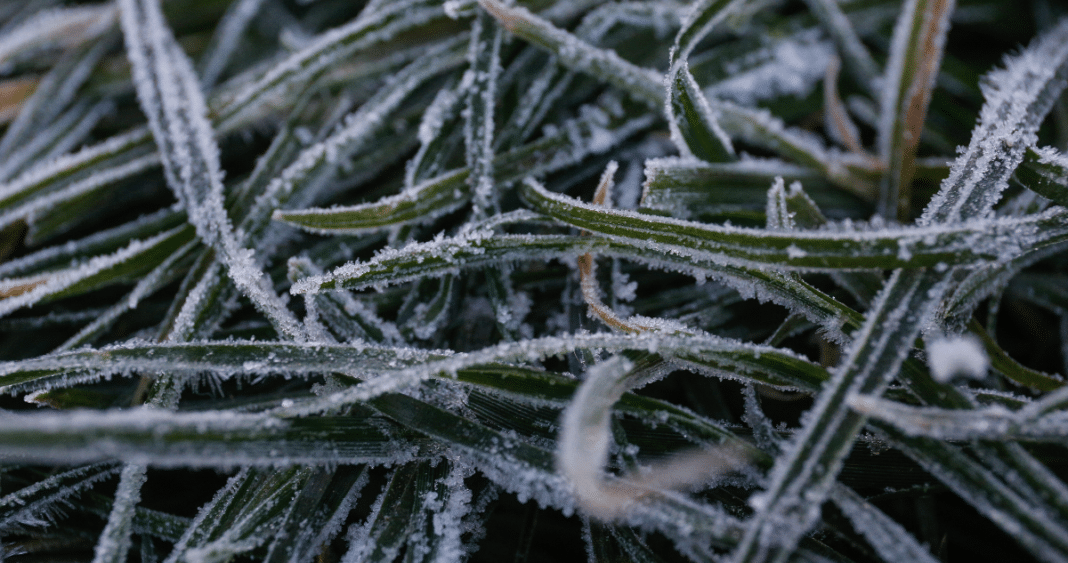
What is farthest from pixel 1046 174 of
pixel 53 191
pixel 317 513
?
pixel 53 191

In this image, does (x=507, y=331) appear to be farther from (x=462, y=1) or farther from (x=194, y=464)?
(x=462, y=1)

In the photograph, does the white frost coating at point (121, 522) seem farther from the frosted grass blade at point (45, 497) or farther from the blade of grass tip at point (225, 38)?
the blade of grass tip at point (225, 38)

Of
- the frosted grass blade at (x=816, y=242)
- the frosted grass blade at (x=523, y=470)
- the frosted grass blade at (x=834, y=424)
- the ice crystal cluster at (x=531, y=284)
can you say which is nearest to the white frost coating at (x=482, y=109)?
the ice crystal cluster at (x=531, y=284)

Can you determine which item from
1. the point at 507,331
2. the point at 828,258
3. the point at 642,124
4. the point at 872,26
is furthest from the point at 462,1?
the point at 872,26

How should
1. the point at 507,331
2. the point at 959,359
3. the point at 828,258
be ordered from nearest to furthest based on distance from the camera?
the point at 959,359 < the point at 828,258 < the point at 507,331

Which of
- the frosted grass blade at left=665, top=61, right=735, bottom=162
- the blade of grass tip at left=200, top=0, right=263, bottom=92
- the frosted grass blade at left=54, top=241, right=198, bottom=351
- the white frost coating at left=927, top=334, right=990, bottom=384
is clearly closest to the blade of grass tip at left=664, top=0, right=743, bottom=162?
the frosted grass blade at left=665, top=61, right=735, bottom=162

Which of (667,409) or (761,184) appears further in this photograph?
(761,184)

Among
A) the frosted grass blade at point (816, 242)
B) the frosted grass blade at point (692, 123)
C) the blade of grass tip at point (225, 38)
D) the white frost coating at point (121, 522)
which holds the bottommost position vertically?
the white frost coating at point (121, 522)

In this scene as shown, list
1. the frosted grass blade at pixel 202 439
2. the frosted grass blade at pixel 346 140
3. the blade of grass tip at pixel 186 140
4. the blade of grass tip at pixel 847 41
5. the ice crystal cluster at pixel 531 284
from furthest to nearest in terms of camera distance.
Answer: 1. the blade of grass tip at pixel 847 41
2. the frosted grass blade at pixel 346 140
3. the blade of grass tip at pixel 186 140
4. the ice crystal cluster at pixel 531 284
5. the frosted grass blade at pixel 202 439
